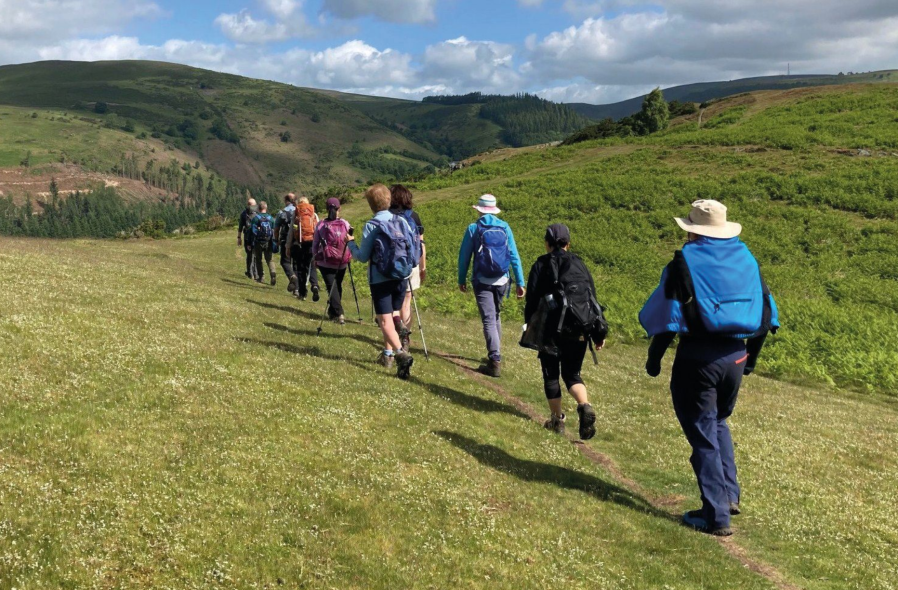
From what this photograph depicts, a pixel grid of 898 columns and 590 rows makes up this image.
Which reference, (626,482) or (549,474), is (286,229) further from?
(626,482)

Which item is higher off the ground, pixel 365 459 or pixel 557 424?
pixel 365 459

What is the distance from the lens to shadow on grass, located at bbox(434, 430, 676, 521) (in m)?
10.6

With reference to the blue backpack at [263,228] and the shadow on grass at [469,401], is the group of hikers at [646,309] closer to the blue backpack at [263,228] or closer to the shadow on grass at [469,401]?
the shadow on grass at [469,401]

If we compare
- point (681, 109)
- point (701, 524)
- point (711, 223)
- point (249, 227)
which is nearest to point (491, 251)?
point (711, 223)

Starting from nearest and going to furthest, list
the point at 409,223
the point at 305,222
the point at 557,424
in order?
the point at 557,424, the point at 409,223, the point at 305,222

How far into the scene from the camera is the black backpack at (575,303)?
1160 centimetres

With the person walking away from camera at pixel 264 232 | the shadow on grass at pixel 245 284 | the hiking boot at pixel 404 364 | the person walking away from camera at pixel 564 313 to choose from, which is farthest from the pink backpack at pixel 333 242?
the person walking away from camera at pixel 264 232

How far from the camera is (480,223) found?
52.7 ft

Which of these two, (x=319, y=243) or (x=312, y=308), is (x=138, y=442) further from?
(x=312, y=308)

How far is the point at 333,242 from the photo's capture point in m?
19.2

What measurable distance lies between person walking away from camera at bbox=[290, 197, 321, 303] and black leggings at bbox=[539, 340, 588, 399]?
1286 cm

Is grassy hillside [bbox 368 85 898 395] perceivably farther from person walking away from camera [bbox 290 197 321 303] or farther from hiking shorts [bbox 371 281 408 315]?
hiking shorts [bbox 371 281 408 315]

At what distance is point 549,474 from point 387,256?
5604 millimetres

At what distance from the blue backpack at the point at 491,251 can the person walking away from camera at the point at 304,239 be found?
8852 millimetres
